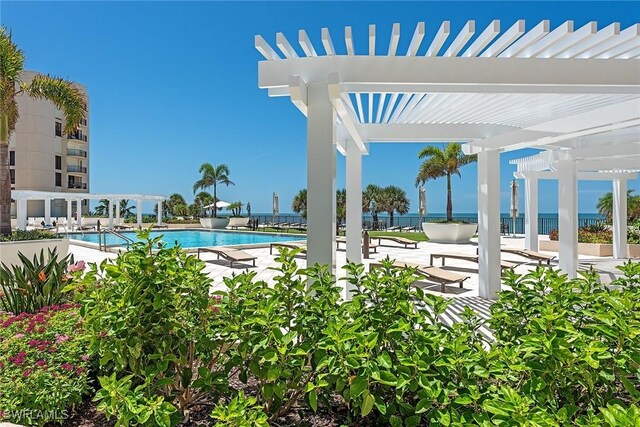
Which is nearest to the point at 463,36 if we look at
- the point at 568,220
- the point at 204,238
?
the point at 568,220

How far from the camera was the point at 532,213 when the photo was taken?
14609mm

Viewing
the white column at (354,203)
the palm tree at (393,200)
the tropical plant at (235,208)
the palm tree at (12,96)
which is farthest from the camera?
the palm tree at (393,200)

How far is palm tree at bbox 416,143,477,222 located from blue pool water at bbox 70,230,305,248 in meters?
8.82

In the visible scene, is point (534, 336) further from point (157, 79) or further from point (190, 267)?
point (157, 79)

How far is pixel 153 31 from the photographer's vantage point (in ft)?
89.4

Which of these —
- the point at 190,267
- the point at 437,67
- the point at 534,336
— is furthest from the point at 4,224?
the point at 534,336

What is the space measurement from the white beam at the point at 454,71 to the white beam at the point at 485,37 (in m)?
0.09

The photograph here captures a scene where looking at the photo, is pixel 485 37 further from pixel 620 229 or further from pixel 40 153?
pixel 40 153

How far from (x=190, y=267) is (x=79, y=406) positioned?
51.8 inches

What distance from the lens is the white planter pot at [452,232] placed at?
18.4 m

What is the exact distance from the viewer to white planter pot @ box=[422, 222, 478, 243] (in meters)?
18.4

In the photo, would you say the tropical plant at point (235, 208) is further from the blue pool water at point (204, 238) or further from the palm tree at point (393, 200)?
the palm tree at point (393, 200)

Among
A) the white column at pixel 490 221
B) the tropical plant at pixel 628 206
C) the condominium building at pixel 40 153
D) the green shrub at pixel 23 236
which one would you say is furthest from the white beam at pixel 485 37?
the condominium building at pixel 40 153

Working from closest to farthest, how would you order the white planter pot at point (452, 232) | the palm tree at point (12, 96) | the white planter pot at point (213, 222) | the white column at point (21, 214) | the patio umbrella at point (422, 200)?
the palm tree at point (12, 96), the white planter pot at point (452, 232), the white column at point (21, 214), the patio umbrella at point (422, 200), the white planter pot at point (213, 222)
